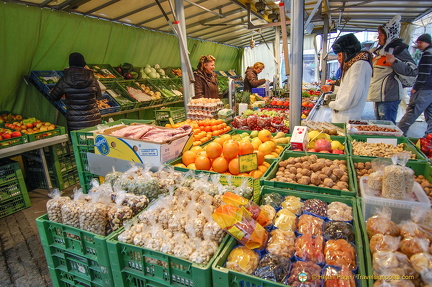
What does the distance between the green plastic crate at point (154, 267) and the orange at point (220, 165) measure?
936 millimetres

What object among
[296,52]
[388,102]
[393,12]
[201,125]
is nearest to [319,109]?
[388,102]

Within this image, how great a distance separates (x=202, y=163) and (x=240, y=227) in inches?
42.8

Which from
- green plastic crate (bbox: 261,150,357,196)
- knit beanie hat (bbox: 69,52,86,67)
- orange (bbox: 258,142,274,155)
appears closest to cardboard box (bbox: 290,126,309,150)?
orange (bbox: 258,142,274,155)

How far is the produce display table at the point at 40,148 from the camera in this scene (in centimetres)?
375

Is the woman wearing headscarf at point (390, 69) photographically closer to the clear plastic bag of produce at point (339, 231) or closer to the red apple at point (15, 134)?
the clear plastic bag of produce at point (339, 231)

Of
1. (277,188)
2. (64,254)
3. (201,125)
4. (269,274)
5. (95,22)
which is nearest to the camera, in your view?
(269,274)

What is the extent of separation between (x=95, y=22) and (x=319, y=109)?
18.0ft

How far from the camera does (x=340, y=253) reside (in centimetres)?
127

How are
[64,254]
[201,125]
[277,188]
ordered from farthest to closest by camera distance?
[201,125] < [277,188] < [64,254]

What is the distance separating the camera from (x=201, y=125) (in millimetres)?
3527

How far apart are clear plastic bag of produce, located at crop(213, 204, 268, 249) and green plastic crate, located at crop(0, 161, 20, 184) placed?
12.8 ft

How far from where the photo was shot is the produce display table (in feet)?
12.3

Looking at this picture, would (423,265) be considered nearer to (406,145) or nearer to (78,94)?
(406,145)

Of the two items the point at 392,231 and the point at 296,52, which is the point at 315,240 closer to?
the point at 392,231
